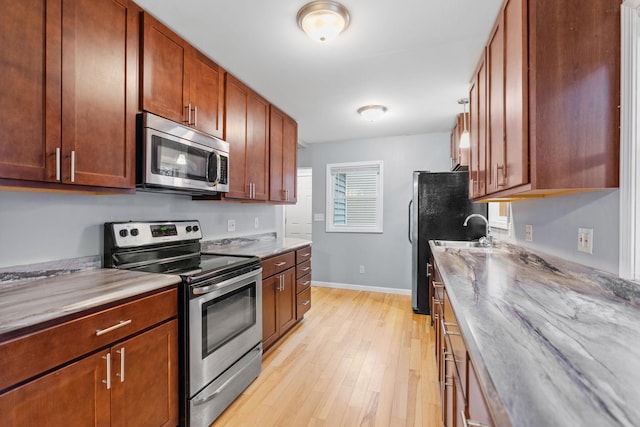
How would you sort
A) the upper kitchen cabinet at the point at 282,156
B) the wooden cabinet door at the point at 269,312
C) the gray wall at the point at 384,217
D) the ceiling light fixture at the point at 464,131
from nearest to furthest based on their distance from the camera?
the wooden cabinet door at the point at 269,312 < the ceiling light fixture at the point at 464,131 < the upper kitchen cabinet at the point at 282,156 < the gray wall at the point at 384,217

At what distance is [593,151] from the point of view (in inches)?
47.3

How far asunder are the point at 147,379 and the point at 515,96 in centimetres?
217

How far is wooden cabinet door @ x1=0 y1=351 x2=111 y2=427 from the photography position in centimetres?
94

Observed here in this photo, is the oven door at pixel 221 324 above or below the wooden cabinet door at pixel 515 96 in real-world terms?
below

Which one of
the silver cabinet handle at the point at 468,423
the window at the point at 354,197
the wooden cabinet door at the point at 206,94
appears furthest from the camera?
the window at the point at 354,197

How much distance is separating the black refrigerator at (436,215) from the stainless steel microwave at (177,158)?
2.22 m

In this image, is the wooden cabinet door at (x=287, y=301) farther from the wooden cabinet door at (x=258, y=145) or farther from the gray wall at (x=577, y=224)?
the gray wall at (x=577, y=224)

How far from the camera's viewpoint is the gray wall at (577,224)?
4.00 ft

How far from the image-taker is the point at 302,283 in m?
3.17

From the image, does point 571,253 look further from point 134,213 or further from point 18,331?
point 134,213

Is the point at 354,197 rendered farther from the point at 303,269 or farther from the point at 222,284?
the point at 222,284

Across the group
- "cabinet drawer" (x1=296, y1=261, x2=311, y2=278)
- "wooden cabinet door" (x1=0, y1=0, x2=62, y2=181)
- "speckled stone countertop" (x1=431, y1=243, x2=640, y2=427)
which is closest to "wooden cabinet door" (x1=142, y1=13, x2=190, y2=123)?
"wooden cabinet door" (x1=0, y1=0, x2=62, y2=181)

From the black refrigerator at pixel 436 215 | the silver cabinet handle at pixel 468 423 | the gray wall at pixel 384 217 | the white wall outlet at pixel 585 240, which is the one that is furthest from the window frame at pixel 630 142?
the gray wall at pixel 384 217

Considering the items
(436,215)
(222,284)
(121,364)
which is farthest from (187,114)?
(436,215)
